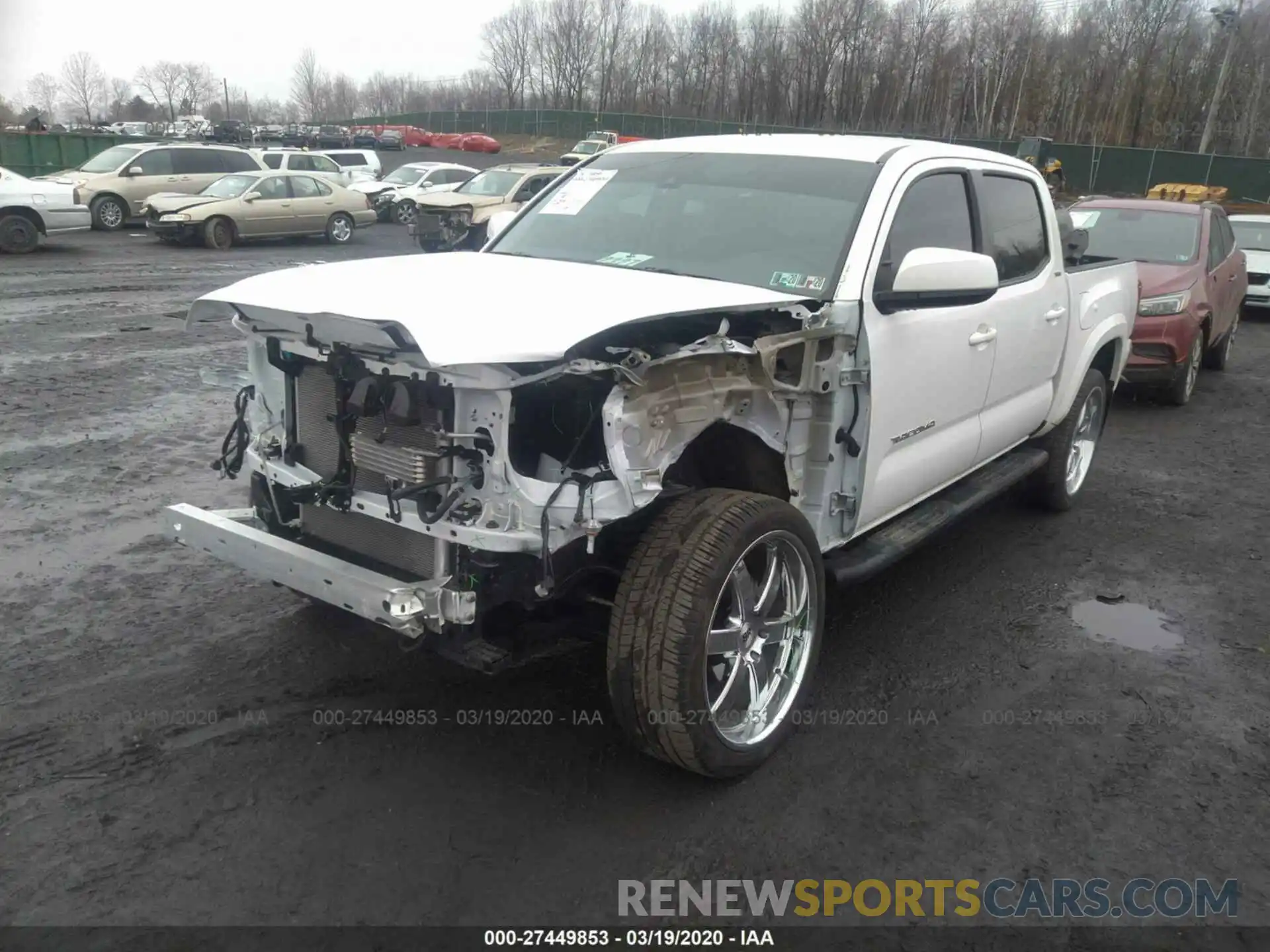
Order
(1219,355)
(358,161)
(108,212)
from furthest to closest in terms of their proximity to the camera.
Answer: (358,161), (108,212), (1219,355)

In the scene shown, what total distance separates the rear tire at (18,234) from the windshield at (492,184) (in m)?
8.21

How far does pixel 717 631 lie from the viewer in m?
3.28

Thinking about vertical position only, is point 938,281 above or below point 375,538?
above

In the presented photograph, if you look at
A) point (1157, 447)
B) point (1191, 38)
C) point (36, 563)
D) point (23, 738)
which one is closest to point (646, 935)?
point (23, 738)

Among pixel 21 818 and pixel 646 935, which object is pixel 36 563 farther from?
pixel 646 935

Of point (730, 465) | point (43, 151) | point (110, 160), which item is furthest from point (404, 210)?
point (730, 465)

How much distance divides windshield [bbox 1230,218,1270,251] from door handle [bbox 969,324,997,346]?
526 inches

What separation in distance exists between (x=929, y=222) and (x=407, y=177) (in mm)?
23893

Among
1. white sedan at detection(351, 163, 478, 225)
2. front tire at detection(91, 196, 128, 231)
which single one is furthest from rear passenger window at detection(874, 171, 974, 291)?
white sedan at detection(351, 163, 478, 225)

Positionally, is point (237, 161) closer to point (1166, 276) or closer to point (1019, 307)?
point (1166, 276)

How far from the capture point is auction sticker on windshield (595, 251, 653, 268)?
4.10 m

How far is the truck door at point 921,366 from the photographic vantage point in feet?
12.6

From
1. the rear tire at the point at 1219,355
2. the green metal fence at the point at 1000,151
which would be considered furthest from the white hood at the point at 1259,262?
the green metal fence at the point at 1000,151

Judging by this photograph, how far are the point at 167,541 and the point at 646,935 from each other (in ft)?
11.7
